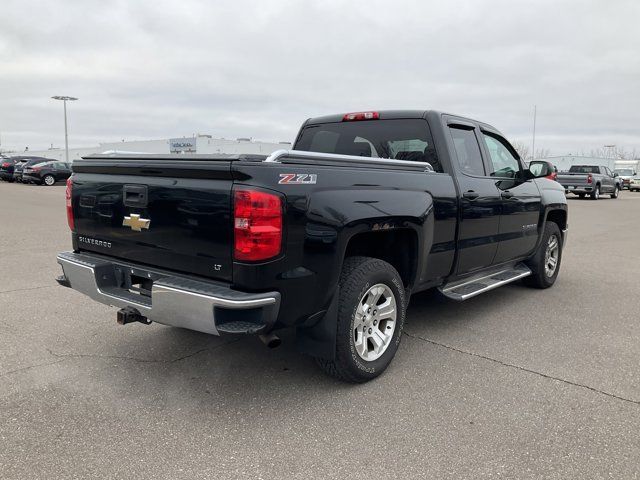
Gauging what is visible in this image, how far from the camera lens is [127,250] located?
11.5 ft

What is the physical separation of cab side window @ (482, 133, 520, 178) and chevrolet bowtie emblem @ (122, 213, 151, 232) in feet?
11.1

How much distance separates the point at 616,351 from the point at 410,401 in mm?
2071

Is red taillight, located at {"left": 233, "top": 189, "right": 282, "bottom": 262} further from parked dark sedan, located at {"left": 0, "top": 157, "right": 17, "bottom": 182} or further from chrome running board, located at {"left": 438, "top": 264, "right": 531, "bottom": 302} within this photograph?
parked dark sedan, located at {"left": 0, "top": 157, "right": 17, "bottom": 182}

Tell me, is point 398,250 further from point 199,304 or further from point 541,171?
point 541,171

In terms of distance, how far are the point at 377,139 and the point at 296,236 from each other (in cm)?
216

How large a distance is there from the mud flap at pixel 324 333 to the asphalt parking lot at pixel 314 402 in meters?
0.33

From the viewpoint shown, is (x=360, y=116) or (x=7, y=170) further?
(x=7, y=170)

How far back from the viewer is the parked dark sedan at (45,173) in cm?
3031

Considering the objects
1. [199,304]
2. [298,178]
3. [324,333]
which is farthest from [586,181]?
[199,304]

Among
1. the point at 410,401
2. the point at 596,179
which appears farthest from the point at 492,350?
the point at 596,179

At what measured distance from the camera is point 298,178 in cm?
300

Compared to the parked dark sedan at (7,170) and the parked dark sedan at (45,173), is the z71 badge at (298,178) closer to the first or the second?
the parked dark sedan at (45,173)

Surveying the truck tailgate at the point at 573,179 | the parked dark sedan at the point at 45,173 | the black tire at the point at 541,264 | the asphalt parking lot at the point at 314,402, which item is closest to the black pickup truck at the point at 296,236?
the asphalt parking lot at the point at 314,402

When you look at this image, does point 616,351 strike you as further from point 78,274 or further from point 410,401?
point 78,274
